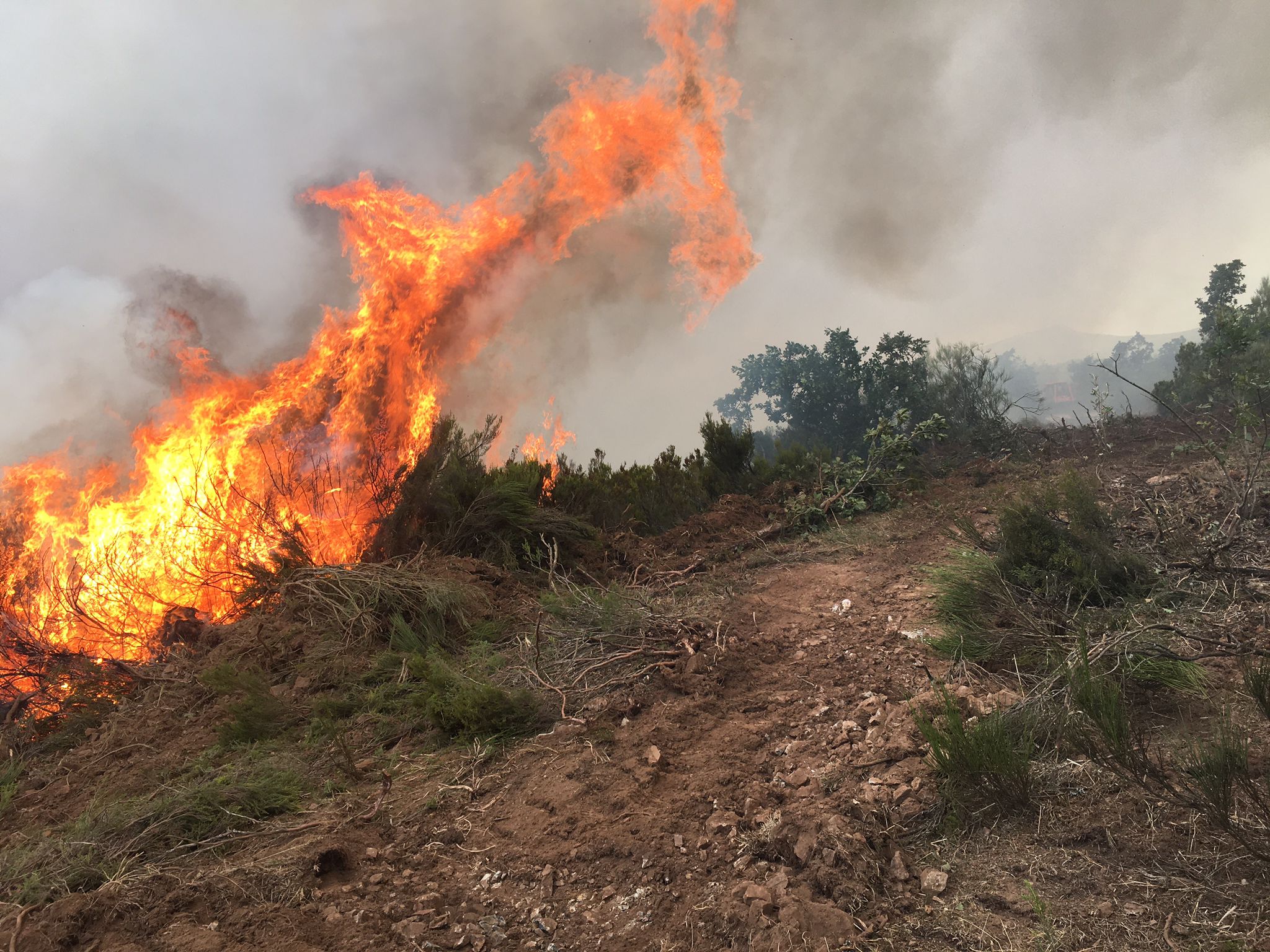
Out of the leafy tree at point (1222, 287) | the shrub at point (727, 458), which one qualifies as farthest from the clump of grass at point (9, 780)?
the leafy tree at point (1222, 287)

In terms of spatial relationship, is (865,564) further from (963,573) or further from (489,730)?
(489,730)

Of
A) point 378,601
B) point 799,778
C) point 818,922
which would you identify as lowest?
point 818,922

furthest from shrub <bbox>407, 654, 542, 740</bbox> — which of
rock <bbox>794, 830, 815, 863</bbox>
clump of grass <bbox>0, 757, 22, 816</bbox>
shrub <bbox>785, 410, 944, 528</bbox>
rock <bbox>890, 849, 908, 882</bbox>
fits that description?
shrub <bbox>785, 410, 944, 528</bbox>

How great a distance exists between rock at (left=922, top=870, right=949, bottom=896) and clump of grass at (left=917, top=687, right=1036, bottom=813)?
0.32 m

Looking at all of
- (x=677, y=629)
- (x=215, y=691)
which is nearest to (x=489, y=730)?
(x=677, y=629)

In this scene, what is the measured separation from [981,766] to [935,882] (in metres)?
0.49

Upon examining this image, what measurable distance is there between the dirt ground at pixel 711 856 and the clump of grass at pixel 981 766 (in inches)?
3.4

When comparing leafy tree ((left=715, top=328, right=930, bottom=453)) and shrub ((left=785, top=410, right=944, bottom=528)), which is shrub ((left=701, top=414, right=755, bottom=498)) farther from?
leafy tree ((left=715, top=328, right=930, bottom=453))

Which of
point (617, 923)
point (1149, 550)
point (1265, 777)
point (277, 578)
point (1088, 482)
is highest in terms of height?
point (277, 578)

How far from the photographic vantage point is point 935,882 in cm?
213

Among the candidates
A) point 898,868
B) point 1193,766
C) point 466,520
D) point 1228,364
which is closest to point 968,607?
point 1193,766

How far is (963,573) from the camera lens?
4.69 meters

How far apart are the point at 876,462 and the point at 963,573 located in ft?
20.3

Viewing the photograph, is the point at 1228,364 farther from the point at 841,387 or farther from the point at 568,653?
the point at 568,653
